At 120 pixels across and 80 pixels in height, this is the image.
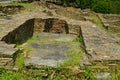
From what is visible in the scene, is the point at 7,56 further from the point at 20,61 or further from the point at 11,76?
the point at 11,76

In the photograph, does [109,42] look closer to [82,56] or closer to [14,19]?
[82,56]

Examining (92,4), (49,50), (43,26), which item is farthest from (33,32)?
(92,4)

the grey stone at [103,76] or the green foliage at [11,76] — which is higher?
the green foliage at [11,76]

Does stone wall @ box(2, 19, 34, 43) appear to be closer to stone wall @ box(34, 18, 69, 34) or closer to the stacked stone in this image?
stone wall @ box(34, 18, 69, 34)

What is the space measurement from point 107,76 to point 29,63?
1.35 metres

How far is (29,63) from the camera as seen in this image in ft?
18.2

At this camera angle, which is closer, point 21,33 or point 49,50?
point 49,50

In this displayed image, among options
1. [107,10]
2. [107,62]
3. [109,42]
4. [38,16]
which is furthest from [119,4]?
[107,62]

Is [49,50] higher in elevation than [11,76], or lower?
lower

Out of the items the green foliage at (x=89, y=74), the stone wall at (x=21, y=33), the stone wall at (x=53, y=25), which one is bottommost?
the stone wall at (x=53, y=25)

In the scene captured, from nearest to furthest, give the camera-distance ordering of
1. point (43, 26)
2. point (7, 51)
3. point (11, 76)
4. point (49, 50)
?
point (11, 76), point (7, 51), point (49, 50), point (43, 26)

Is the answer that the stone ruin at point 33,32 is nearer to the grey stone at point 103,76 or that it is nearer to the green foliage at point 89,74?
the green foliage at point 89,74

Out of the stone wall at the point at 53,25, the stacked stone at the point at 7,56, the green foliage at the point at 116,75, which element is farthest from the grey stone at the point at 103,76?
the stone wall at the point at 53,25

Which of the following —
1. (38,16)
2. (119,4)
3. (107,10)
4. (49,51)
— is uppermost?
(49,51)
